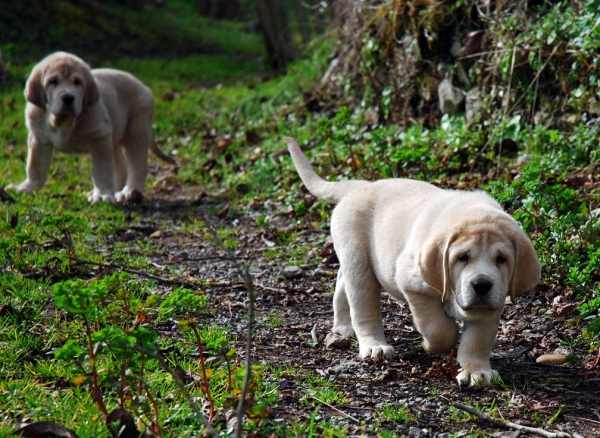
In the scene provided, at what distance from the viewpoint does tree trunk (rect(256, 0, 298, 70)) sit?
54.0ft

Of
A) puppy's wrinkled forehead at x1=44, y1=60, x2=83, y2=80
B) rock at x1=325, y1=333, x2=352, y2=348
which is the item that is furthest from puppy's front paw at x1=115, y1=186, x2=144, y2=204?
rock at x1=325, y1=333, x2=352, y2=348

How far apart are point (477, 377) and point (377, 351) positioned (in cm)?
56

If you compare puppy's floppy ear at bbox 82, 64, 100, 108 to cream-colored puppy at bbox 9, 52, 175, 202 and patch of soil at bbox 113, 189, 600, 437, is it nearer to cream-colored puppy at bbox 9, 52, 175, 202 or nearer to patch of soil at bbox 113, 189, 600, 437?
cream-colored puppy at bbox 9, 52, 175, 202

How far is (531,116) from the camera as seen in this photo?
6.88 meters

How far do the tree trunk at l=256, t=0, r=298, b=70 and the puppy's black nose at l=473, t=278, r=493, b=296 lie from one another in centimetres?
1363

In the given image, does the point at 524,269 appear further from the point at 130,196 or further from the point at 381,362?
the point at 130,196

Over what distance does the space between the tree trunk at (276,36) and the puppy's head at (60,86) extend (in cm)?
931

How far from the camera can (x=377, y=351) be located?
387 centimetres

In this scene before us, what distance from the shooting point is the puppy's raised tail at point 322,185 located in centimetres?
469

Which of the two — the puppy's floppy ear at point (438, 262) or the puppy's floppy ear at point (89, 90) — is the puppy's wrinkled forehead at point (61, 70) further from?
the puppy's floppy ear at point (438, 262)

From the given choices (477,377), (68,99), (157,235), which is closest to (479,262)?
(477,377)

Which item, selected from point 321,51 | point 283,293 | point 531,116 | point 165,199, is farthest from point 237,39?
point 283,293

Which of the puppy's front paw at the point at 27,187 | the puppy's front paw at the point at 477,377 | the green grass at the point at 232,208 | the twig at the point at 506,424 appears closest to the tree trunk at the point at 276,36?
the green grass at the point at 232,208

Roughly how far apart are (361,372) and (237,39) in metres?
21.0
